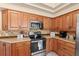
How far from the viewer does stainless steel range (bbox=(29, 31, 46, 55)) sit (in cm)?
176

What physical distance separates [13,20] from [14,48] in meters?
0.46

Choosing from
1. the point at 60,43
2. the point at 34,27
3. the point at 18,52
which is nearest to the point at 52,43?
the point at 60,43

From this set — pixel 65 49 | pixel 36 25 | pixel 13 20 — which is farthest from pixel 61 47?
pixel 13 20

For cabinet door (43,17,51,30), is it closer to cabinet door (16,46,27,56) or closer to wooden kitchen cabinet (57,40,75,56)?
wooden kitchen cabinet (57,40,75,56)

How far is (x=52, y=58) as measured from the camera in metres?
0.53

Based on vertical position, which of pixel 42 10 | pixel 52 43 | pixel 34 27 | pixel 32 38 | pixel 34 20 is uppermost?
pixel 42 10

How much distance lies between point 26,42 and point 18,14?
0.48 m

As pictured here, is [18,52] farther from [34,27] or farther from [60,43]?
[60,43]

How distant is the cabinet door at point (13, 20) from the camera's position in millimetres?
1553

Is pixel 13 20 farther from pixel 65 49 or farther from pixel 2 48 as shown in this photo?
pixel 65 49

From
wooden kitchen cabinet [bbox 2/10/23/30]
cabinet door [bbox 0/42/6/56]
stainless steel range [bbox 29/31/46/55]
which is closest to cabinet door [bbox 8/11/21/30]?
wooden kitchen cabinet [bbox 2/10/23/30]

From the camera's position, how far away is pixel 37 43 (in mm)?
1803

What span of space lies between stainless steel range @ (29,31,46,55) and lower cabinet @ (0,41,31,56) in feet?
0.36

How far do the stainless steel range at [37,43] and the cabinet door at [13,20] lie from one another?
0.33m
